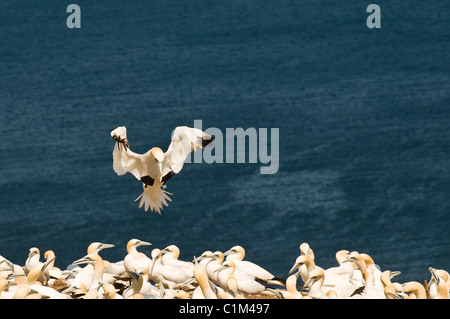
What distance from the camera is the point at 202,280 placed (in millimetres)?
27359

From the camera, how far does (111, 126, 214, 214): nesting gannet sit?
2845cm

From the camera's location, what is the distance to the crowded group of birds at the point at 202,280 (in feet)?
90.1

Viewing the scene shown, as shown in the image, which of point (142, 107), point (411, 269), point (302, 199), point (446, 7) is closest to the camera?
point (411, 269)

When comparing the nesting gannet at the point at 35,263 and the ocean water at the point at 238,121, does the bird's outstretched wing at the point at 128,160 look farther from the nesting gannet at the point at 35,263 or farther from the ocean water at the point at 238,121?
the ocean water at the point at 238,121

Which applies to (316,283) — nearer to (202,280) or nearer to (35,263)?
(202,280)

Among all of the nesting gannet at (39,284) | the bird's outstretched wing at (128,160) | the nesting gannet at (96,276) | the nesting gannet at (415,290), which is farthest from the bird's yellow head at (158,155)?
the nesting gannet at (415,290)

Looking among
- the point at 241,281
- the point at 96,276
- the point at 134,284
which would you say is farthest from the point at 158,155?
the point at 241,281

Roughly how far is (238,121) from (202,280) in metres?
44.5

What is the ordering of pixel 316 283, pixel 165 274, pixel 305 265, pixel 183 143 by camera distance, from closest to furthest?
1. pixel 316 283
2. pixel 183 143
3. pixel 165 274
4. pixel 305 265

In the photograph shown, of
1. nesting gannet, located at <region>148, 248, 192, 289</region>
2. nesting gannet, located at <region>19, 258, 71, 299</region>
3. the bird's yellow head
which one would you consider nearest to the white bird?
nesting gannet, located at <region>19, 258, 71, 299</region>
